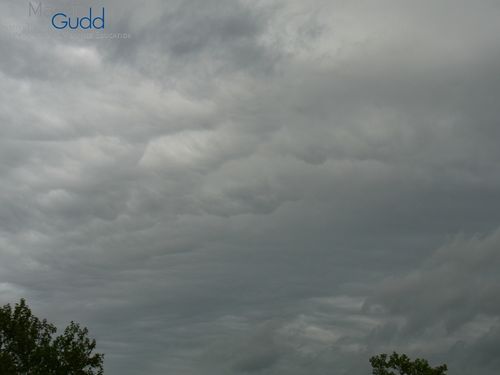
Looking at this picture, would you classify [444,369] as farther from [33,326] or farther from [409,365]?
[33,326]

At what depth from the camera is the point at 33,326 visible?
7462 centimetres

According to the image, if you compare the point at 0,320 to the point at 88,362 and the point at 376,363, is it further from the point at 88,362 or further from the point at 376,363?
the point at 376,363

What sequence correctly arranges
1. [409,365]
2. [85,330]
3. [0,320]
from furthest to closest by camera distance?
[409,365] → [85,330] → [0,320]

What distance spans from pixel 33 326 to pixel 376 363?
48.2 m

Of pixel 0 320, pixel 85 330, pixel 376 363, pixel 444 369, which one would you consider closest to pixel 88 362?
pixel 85 330

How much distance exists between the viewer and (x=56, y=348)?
245ft

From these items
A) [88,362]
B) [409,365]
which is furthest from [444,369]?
[88,362]

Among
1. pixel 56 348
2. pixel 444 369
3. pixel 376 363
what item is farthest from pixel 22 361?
pixel 444 369

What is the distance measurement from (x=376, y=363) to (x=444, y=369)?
10.6 meters

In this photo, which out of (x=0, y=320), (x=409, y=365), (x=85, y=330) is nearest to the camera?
(x=0, y=320)

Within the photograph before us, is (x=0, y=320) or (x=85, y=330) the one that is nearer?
(x=0, y=320)

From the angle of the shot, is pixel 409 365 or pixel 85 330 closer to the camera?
pixel 85 330

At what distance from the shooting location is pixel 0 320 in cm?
7244

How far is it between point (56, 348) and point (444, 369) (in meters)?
55.8
